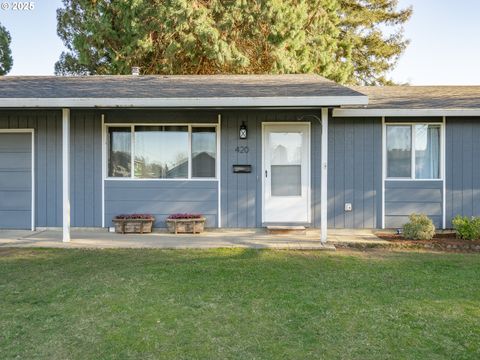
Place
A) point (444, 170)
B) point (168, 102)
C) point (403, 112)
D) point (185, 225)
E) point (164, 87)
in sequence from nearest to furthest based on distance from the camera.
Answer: point (168, 102), point (403, 112), point (185, 225), point (164, 87), point (444, 170)

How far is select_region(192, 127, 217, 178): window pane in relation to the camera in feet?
24.9

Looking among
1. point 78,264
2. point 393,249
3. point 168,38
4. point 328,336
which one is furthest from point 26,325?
point 168,38

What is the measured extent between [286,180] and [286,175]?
0.10 m

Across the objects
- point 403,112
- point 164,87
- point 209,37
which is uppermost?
point 209,37

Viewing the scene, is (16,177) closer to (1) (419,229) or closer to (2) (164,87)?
(2) (164,87)

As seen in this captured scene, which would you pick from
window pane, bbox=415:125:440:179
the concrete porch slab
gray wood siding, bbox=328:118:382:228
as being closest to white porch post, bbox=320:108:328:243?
the concrete porch slab

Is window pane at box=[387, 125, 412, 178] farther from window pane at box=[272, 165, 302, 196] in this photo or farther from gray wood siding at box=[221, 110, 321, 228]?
window pane at box=[272, 165, 302, 196]

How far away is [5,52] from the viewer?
2156 cm

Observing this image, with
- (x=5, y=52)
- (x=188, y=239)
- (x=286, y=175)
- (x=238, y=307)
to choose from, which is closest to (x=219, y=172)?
(x=286, y=175)

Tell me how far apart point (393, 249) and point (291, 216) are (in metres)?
2.05

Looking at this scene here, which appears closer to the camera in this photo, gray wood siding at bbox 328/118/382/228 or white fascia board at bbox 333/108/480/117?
white fascia board at bbox 333/108/480/117

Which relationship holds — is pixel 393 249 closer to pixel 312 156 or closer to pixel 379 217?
pixel 379 217

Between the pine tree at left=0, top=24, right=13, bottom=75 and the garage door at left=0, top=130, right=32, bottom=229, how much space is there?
16.7 meters

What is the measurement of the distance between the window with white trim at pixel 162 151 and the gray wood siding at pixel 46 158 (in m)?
0.99
